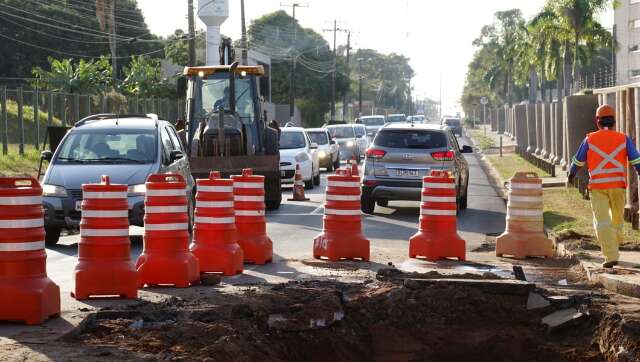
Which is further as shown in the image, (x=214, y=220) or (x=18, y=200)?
(x=214, y=220)

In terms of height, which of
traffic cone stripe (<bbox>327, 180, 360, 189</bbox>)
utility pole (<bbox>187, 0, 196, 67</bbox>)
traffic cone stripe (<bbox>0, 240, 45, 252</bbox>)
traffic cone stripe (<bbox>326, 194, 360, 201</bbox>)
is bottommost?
traffic cone stripe (<bbox>0, 240, 45, 252</bbox>)

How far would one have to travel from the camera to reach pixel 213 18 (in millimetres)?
68500

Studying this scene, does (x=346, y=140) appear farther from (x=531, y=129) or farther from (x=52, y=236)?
(x=52, y=236)

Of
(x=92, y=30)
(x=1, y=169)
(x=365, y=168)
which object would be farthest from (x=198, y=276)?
(x=92, y=30)

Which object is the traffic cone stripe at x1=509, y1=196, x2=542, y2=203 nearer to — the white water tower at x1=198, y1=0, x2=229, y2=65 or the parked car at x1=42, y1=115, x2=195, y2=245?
the parked car at x1=42, y1=115, x2=195, y2=245

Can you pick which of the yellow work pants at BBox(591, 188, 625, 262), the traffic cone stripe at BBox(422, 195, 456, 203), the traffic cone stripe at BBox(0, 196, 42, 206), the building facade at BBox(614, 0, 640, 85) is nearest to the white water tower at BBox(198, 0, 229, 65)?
the building facade at BBox(614, 0, 640, 85)

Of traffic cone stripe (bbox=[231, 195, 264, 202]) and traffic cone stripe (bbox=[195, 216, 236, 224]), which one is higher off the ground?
traffic cone stripe (bbox=[231, 195, 264, 202])

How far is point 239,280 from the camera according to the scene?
12562 mm

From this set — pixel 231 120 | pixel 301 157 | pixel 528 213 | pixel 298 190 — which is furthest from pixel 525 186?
pixel 301 157

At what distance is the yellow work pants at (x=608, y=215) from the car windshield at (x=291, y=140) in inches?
714

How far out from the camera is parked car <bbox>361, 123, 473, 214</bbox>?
21797 mm

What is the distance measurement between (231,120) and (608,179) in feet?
38.0

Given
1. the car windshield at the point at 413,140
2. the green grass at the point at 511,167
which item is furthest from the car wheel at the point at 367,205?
the green grass at the point at 511,167

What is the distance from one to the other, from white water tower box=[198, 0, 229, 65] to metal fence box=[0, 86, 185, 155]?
1472 cm
